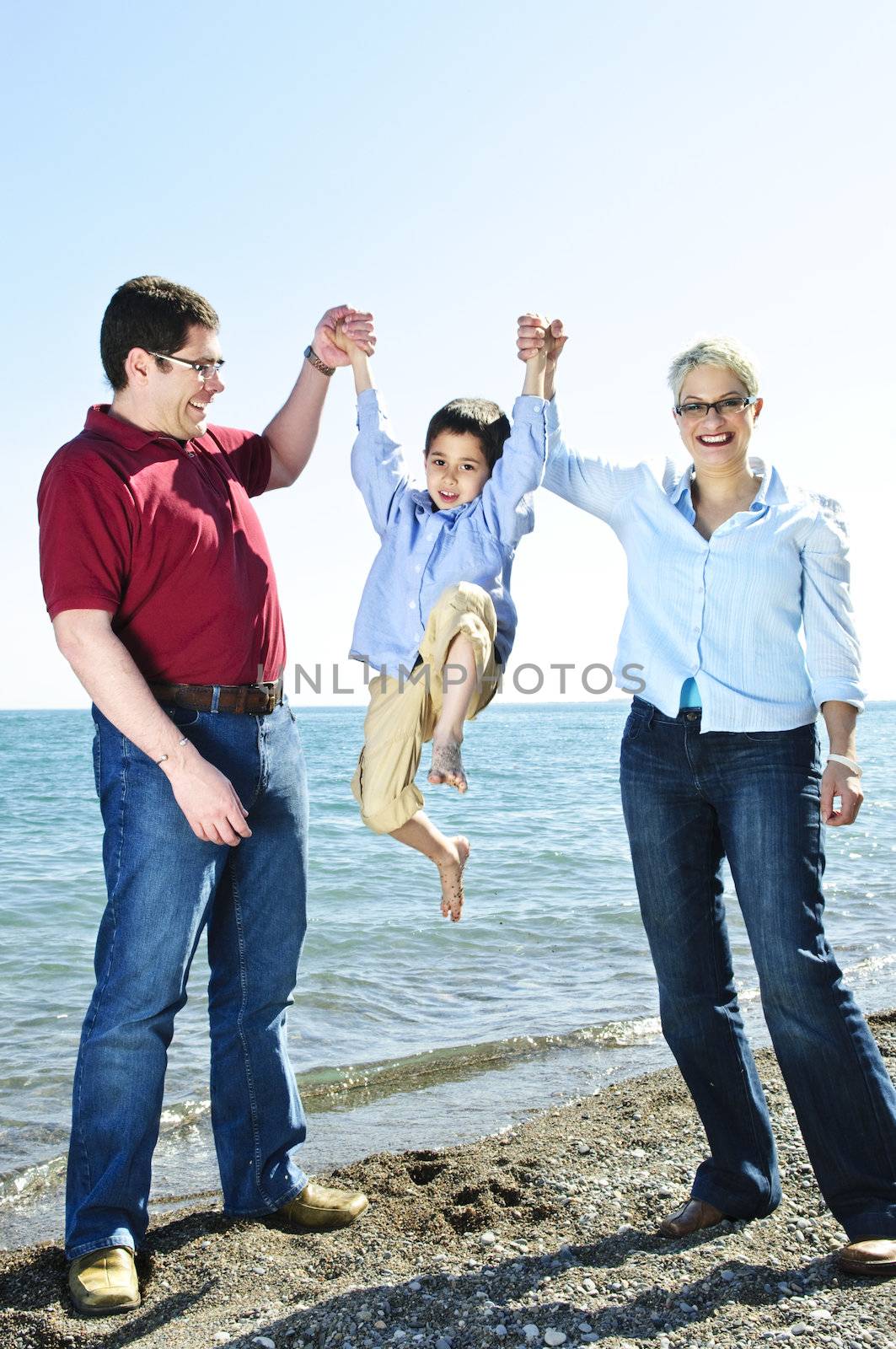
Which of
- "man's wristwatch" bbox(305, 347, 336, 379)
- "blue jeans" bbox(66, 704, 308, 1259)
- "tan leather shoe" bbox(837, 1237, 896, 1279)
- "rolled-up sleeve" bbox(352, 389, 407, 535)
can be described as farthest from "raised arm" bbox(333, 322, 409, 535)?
"tan leather shoe" bbox(837, 1237, 896, 1279)

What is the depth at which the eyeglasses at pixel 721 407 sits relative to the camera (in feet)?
9.84

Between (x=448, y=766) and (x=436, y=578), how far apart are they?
63 centimetres

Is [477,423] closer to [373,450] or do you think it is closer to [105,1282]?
[373,450]

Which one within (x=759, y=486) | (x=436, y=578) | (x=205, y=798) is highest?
(x=759, y=486)

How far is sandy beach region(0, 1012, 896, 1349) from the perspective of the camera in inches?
104

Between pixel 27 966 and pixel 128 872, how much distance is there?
523cm

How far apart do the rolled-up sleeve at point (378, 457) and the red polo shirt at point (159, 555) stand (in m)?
0.45

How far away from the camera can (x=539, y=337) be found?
3328 millimetres

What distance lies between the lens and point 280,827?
3.33 m

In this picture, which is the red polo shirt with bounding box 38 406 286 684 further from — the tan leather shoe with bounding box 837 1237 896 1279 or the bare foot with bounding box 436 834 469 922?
the tan leather shoe with bounding box 837 1237 896 1279

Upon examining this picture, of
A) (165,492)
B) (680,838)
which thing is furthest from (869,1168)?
(165,492)

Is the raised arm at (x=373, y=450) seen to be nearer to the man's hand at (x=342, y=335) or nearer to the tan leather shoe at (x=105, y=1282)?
the man's hand at (x=342, y=335)

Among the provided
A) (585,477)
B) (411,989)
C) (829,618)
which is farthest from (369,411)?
(411,989)

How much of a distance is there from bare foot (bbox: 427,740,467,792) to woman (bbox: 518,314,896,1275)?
46cm
